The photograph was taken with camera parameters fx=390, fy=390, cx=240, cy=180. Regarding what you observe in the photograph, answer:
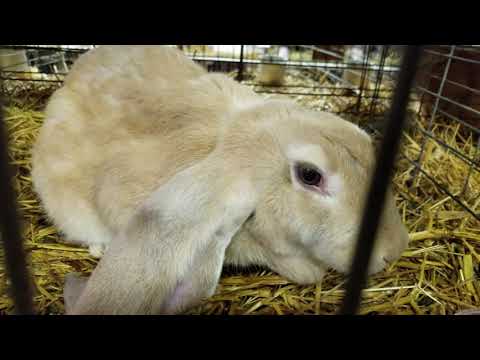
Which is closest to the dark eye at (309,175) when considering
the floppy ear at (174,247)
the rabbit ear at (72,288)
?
the floppy ear at (174,247)

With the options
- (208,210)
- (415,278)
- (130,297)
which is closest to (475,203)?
(415,278)

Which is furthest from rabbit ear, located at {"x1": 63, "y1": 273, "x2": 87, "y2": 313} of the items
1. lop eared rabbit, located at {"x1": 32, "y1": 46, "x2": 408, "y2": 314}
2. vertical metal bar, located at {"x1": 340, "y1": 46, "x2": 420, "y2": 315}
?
vertical metal bar, located at {"x1": 340, "y1": 46, "x2": 420, "y2": 315}

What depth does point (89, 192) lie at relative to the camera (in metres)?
2.37

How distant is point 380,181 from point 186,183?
44.8 inches

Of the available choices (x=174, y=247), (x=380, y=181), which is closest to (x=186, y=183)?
(x=174, y=247)

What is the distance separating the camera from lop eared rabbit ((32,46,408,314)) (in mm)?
1562

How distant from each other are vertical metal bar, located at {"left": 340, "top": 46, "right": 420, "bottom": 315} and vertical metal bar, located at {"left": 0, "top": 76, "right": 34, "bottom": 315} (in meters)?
0.59

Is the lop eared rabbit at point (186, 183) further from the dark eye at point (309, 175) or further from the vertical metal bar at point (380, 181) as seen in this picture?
the vertical metal bar at point (380, 181)

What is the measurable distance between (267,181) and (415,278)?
1.11m

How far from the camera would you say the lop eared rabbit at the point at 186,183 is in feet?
5.12

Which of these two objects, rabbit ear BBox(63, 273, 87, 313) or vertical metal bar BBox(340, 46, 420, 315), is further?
rabbit ear BBox(63, 273, 87, 313)

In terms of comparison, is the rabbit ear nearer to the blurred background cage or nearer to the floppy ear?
the blurred background cage
